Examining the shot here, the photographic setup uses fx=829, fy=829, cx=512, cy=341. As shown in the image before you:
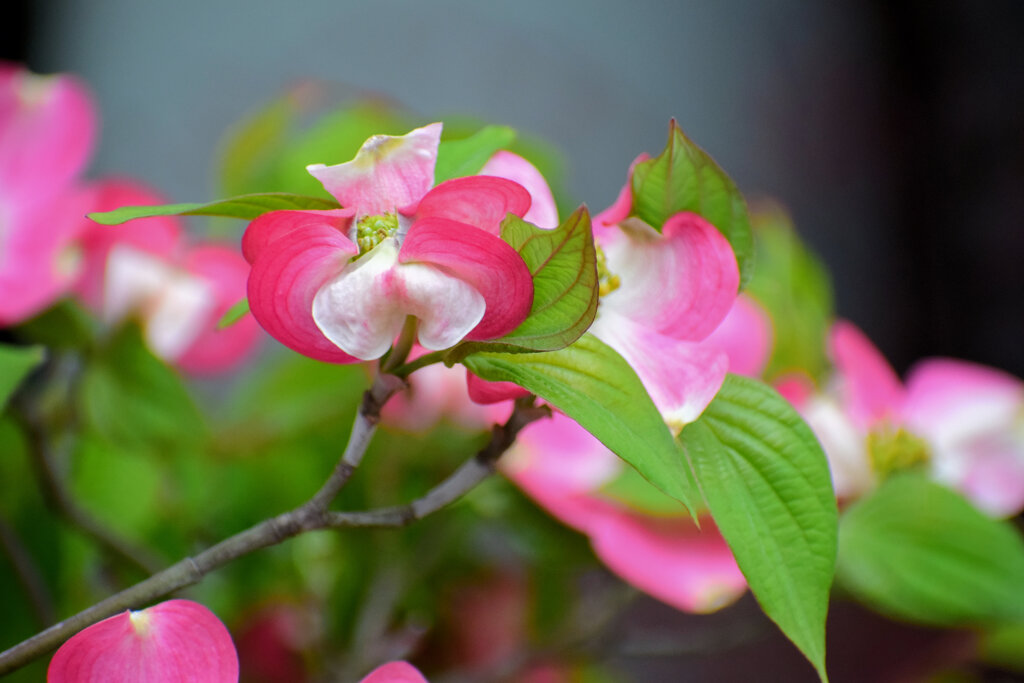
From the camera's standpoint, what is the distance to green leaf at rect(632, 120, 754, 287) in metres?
0.20

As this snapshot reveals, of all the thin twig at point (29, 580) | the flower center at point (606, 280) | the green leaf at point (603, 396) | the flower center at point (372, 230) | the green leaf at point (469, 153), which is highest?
the green leaf at point (469, 153)

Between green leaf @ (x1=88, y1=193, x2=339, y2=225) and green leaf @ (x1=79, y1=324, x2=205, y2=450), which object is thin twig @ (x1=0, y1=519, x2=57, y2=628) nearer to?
green leaf @ (x1=79, y1=324, x2=205, y2=450)

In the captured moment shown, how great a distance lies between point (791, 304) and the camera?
43 cm

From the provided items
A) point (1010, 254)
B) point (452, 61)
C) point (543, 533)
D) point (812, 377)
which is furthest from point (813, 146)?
point (543, 533)

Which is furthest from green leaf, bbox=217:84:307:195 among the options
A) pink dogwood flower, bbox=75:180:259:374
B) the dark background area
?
the dark background area

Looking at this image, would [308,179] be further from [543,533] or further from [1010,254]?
[1010,254]

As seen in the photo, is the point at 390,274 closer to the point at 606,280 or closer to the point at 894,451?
the point at 606,280

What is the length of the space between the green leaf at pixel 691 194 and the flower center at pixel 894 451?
0.18 m

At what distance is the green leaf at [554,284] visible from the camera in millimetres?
162

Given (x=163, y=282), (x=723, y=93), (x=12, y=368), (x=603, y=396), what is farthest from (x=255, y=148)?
(x=723, y=93)

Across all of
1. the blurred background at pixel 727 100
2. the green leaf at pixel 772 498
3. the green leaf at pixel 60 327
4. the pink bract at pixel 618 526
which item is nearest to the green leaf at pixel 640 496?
the pink bract at pixel 618 526

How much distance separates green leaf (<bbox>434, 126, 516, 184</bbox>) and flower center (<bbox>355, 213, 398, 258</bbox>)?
33 mm

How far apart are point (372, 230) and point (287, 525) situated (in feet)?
0.22

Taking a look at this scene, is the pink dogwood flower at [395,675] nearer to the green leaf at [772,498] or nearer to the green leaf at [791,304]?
the green leaf at [772,498]
